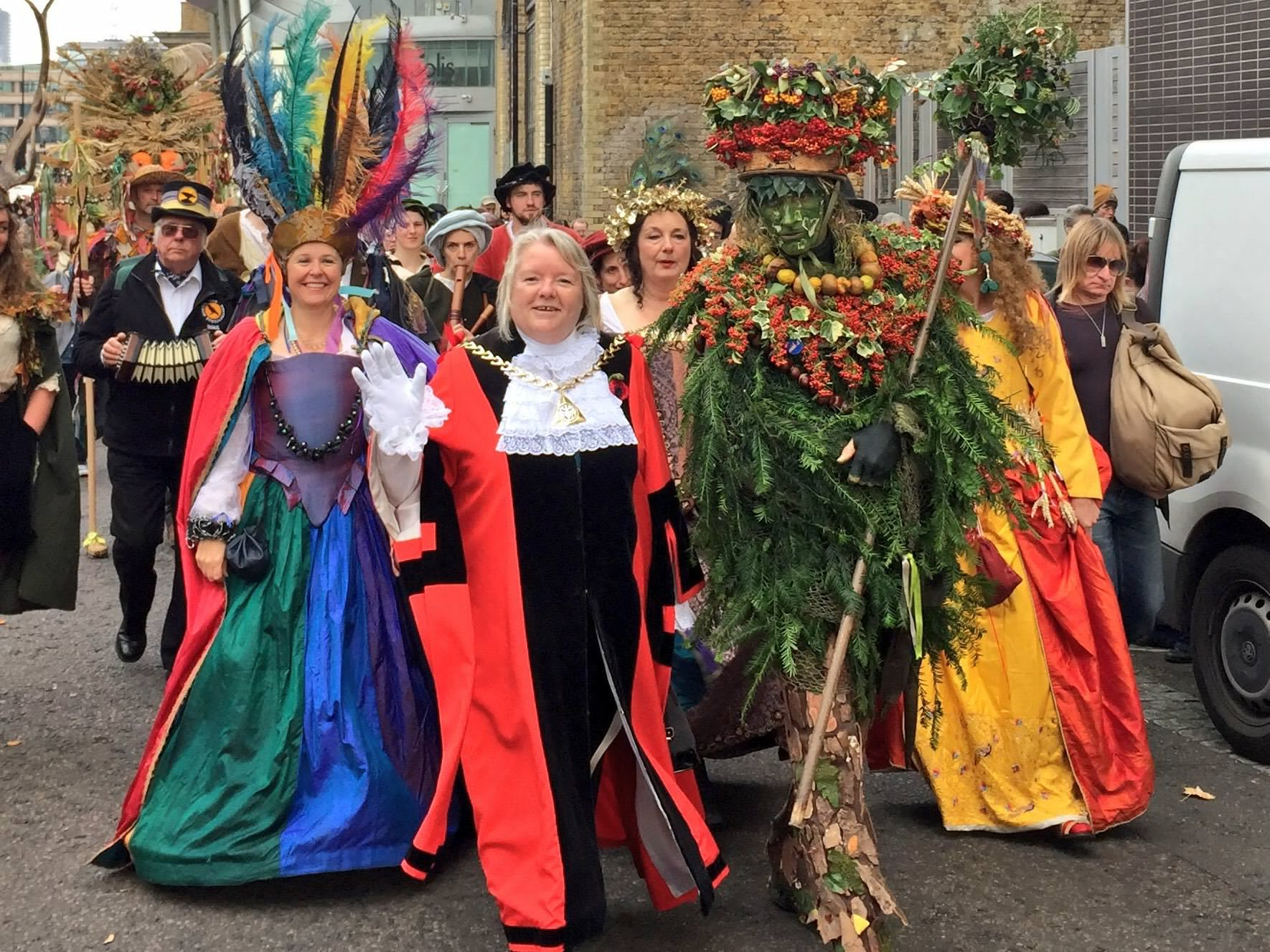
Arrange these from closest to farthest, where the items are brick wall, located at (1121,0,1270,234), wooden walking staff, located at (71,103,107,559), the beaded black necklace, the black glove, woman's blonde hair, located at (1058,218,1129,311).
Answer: the black glove → the beaded black necklace → woman's blonde hair, located at (1058,218,1129,311) → wooden walking staff, located at (71,103,107,559) → brick wall, located at (1121,0,1270,234)

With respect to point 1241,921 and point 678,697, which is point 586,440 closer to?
point 678,697

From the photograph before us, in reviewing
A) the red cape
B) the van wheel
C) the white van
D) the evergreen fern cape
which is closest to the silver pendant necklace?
the white van

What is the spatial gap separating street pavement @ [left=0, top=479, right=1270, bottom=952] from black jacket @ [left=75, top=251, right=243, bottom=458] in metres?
1.50

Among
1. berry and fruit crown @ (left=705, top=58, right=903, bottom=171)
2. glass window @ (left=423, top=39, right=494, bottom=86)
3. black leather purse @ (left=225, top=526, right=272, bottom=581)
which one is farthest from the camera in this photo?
glass window @ (left=423, top=39, right=494, bottom=86)

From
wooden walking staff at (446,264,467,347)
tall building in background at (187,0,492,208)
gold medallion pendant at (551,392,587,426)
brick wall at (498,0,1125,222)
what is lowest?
gold medallion pendant at (551,392,587,426)

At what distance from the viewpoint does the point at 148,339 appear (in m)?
7.42

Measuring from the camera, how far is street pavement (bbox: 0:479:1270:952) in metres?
4.79

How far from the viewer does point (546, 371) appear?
4.72 metres

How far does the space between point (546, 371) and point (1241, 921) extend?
8.09 ft

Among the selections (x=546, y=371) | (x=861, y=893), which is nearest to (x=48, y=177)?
(x=546, y=371)

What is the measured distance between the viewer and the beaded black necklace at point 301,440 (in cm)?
548

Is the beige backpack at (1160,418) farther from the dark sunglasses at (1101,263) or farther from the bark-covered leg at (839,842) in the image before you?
the bark-covered leg at (839,842)

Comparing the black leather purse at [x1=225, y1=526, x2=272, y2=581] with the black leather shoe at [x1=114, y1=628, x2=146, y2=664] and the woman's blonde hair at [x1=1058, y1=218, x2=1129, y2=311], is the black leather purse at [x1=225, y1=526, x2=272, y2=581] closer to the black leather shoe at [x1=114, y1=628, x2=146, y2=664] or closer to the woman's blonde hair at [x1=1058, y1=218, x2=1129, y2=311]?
the black leather shoe at [x1=114, y1=628, x2=146, y2=664]

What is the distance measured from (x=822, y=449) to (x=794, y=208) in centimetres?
64
